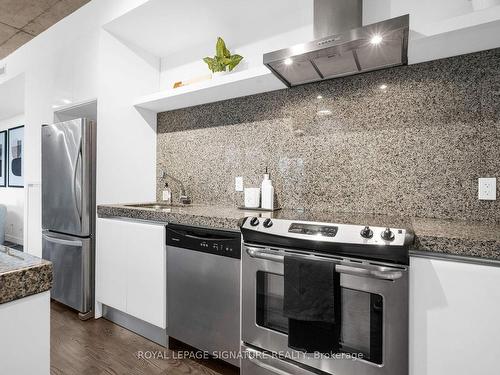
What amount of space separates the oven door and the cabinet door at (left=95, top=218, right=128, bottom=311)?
1109 mm

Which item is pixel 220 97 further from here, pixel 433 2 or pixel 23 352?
pixel 23 352

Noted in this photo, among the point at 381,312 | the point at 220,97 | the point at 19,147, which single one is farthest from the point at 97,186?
the point at 19,147

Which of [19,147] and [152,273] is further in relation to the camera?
Answer: [19,147]

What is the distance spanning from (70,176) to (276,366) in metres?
2.16

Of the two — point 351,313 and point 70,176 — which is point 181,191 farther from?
point 351,313

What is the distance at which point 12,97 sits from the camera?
4.22 m

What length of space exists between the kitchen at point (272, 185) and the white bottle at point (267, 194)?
23 mm

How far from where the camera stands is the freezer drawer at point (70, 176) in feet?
7.70

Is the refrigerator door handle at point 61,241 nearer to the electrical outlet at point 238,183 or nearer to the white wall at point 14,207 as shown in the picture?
the electrical outlet at point 238,183

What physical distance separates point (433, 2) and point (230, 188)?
1797 millimetres

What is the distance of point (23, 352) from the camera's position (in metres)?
0.54

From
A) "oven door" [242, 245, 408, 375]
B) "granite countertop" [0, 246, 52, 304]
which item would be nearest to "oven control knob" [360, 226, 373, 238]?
"oven door" [242, 245, 408, 375]

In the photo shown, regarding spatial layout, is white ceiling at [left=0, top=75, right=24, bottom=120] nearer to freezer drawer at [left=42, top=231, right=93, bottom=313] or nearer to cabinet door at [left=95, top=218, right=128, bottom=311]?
freezer drawer at [left=42, top=231, right=93, bottom=313]

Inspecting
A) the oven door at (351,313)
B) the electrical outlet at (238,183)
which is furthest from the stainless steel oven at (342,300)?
the electrical outlet at (238,183)
